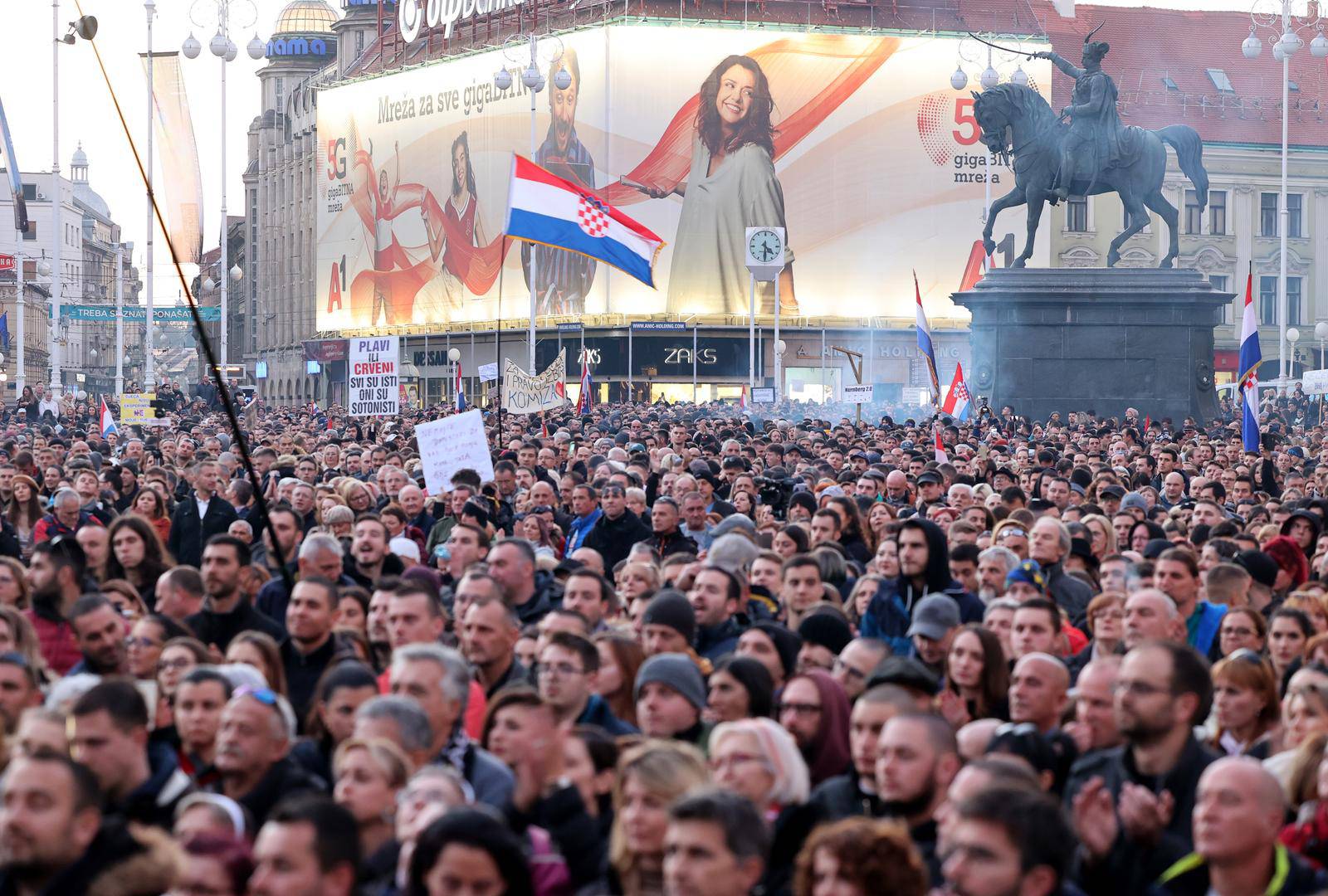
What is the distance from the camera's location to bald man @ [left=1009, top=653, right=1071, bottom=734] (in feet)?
24.7

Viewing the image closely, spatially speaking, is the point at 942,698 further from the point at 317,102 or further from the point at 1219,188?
the point at 317,102

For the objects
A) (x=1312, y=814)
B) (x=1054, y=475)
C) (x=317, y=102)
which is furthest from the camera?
(x=317, y=102)

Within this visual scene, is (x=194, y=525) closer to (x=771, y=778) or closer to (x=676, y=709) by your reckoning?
(x=676, y=709)

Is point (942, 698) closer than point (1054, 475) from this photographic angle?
Yes

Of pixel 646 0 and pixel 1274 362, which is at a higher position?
pixel 646 0

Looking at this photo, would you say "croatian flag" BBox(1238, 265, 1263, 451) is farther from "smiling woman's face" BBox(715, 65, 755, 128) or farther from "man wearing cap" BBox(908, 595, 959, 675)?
"smiling woman's face" BBox(715, 65, 755, 128)

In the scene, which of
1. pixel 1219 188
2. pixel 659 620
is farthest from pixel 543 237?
pixel 1219 188

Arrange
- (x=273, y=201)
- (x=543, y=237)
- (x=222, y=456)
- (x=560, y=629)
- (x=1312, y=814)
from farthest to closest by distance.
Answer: (x=273, y=201) → (x=543, y=237) → (x=222, y=456) → (x=560, y=629) → (x=1312, y=814)

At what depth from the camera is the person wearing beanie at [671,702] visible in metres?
7.48

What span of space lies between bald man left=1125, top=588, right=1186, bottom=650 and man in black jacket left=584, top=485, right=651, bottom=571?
6514 millimetres

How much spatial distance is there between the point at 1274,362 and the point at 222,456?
6154 centimetres

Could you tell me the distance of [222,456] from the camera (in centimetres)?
1931

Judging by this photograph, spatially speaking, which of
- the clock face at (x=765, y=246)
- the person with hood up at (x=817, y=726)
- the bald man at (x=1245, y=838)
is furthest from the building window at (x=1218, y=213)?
the bald man at (x=1245, y=838)

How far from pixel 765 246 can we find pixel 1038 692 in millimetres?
39192
